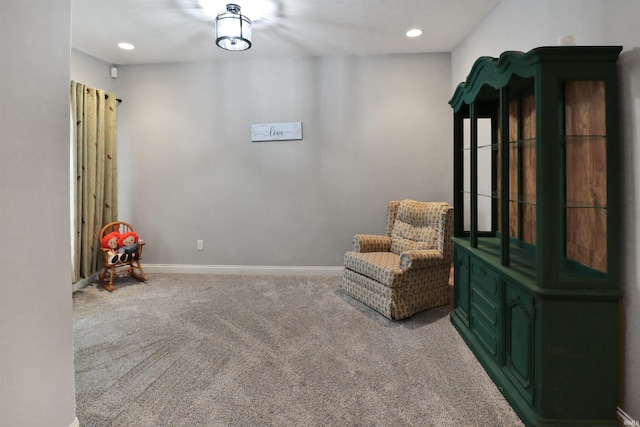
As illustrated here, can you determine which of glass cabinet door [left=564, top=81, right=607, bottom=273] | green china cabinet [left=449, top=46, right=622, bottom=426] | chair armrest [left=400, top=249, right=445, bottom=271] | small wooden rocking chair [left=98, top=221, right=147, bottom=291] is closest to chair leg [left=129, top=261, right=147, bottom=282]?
small wooden rocking chair [left=98, top=221, right=147, bottom=291]

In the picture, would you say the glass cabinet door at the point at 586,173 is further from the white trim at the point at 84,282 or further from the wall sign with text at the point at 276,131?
the white trim at the point at 84,282

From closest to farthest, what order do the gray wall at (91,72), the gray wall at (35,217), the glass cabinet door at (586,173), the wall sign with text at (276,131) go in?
the gray wall at (35,217)
the glass cabinet door at (586,173)
the gray wall at (91,72)
the wall sign with text at (276,131)

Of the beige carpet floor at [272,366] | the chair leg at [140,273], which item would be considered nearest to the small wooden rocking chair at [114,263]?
the chair leg at [140,273]

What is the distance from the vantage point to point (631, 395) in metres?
1.62

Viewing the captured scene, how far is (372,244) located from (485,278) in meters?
1.58

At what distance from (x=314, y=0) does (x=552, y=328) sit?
2855mm

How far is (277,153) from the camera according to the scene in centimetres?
448

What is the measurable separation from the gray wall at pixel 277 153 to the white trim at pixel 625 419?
2.91 m

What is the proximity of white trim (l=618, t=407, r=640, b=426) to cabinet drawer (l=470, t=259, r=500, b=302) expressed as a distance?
719 millimetres

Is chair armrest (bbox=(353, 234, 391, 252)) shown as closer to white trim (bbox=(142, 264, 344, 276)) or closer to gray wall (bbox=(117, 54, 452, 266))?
gray wall (bbox=(117, 54, 452, 266))

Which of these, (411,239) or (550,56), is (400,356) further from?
(550,56)

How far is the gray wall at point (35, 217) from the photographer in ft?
4.30

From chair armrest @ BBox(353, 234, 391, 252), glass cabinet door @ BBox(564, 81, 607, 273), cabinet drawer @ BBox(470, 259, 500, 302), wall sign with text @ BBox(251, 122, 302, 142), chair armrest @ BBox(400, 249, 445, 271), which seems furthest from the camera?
wall sign with text @ BBox(251, 122, 302, 142)

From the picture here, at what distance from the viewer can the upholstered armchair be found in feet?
10.0
